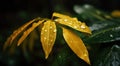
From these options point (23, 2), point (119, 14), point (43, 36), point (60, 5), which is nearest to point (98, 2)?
point (60, 5)

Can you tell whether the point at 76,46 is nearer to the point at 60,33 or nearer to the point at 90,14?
the point at 60,33

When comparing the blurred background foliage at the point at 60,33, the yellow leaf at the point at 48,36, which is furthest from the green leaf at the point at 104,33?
the yellow leaf at the point at 48,36

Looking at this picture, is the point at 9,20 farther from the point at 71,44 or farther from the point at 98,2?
the point at 71,44

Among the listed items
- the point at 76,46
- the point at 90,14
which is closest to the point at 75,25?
the point at 76,46

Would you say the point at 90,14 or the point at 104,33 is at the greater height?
the point at 104,33

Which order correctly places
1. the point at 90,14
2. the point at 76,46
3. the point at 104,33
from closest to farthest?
the point at 76,46, the point at 104,33, the point at 90,14

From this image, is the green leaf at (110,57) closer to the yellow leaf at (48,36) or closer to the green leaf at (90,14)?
the yellow leaf at (48,36)
